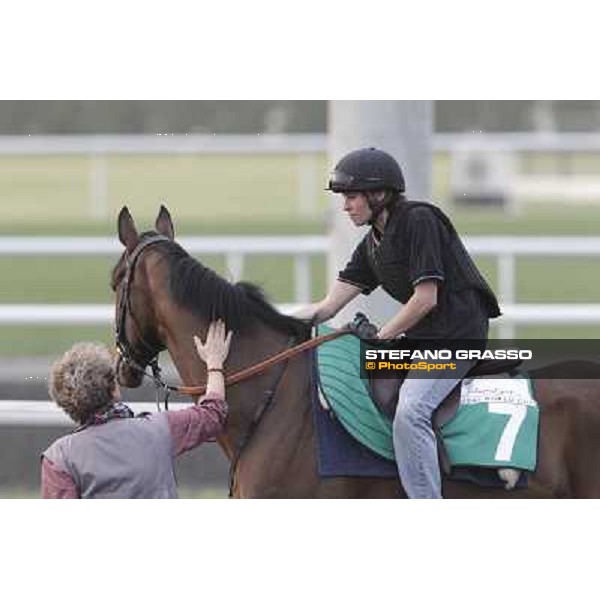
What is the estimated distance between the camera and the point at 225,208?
86.7ft

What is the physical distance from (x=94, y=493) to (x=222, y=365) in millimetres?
906

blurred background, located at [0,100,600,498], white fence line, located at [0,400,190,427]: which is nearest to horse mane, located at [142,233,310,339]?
white fence line, located at [0,400,190,427]

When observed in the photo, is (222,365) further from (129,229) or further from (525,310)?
(525,310)

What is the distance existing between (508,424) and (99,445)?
1491 mm

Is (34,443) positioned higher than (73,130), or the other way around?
(73,130)

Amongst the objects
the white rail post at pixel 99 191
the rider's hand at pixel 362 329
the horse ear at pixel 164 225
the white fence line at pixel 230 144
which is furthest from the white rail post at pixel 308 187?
the rider's hand at pixel 362 329

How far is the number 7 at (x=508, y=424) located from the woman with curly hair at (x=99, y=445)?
119 centimetres

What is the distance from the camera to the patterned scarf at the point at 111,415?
4.73 metres

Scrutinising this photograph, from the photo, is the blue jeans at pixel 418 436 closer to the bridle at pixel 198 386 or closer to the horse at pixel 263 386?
the horse at pixel 263 386

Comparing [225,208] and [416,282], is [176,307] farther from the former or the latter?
[225,208]

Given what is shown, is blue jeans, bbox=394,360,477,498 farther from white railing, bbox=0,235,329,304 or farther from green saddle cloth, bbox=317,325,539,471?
white railing, bbox=0,235,329,304

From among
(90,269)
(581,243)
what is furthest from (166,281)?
(90,269)

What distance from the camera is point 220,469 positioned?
7742mm

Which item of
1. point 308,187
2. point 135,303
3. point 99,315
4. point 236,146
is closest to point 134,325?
point 135,303
